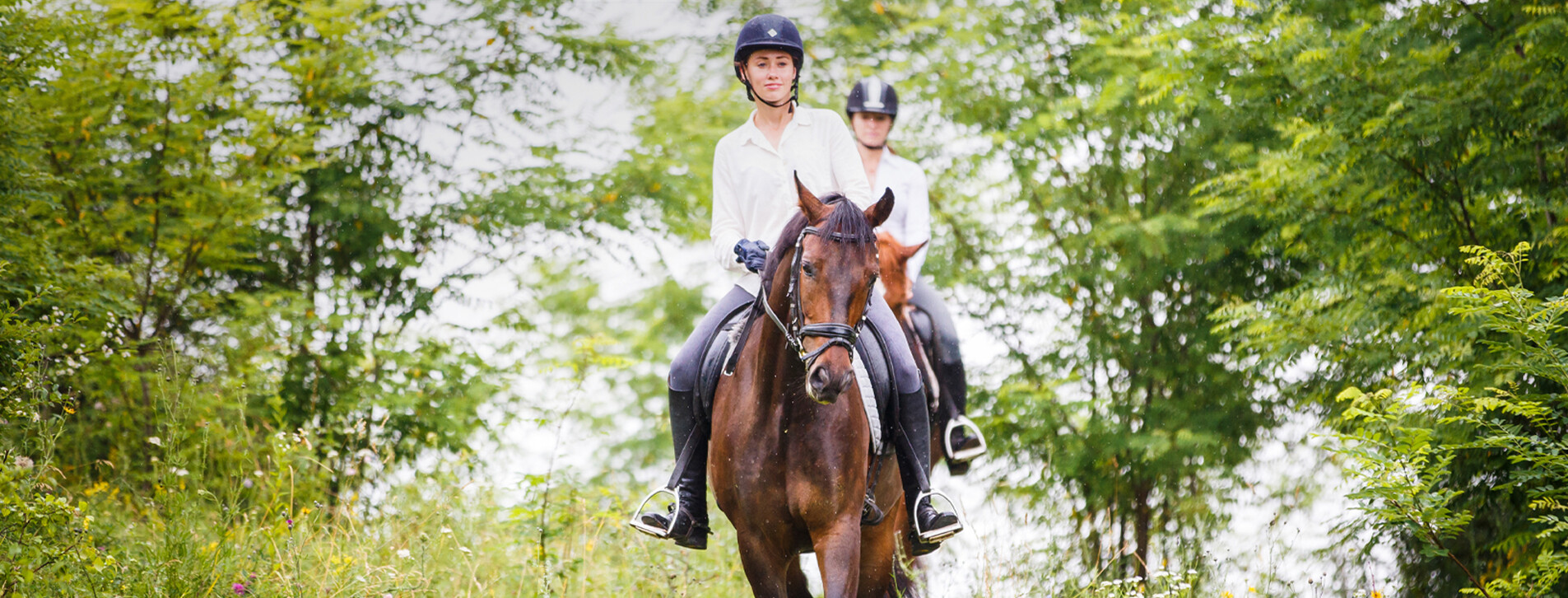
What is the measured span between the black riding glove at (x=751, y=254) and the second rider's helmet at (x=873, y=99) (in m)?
4.02

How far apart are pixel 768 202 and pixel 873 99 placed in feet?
11.9

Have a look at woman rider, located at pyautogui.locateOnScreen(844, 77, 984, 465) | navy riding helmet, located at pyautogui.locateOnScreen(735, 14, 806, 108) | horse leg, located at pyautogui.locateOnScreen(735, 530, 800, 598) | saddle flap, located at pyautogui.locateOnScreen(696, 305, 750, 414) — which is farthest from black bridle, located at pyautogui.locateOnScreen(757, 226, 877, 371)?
woman rider, located at pyautogui.locateOnScreen(844, 77, 984, 465)

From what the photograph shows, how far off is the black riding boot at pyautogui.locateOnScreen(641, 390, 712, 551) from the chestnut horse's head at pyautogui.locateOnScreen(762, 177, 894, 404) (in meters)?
1.28

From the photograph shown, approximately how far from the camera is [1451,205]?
26.3 feet

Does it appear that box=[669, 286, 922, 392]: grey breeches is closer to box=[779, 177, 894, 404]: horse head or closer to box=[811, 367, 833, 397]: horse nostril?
box=[779, 177, 894, 404]: horse head

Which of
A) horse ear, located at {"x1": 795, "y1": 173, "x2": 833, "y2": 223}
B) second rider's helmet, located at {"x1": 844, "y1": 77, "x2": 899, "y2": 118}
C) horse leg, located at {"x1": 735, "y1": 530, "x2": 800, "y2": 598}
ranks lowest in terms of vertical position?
horse leg, located at {"x1": 735, "y1": 530, "x2": 800, "y2": 598}

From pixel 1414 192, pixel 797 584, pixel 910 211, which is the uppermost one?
pixel 1414 192

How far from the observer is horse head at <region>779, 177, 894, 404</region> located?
4.27m


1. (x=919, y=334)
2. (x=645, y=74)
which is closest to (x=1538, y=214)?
(x=919, y=334)

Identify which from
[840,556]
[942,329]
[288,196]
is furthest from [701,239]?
[840,556]

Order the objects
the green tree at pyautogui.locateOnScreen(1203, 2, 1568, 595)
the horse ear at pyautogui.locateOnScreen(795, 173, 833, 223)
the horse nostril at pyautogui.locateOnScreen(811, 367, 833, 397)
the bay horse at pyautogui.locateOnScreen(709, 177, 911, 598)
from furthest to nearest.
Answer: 1. the green tree at pyautogui.locateOnScreen(1203, 2, 1568, 595)
2. the horse ear at pyautogui.locateOnScreen(795, 173, 833, 223)
3. the bay horse at pyautogui.locateOnScreen(709, 177, 911, 598)
4. the horse nostril at pyautogui.locateOnScreen(811, 367, 833, 397)

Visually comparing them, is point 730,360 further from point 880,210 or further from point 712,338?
point 880,210

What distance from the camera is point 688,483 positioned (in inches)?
225

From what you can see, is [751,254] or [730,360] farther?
[730,360]
